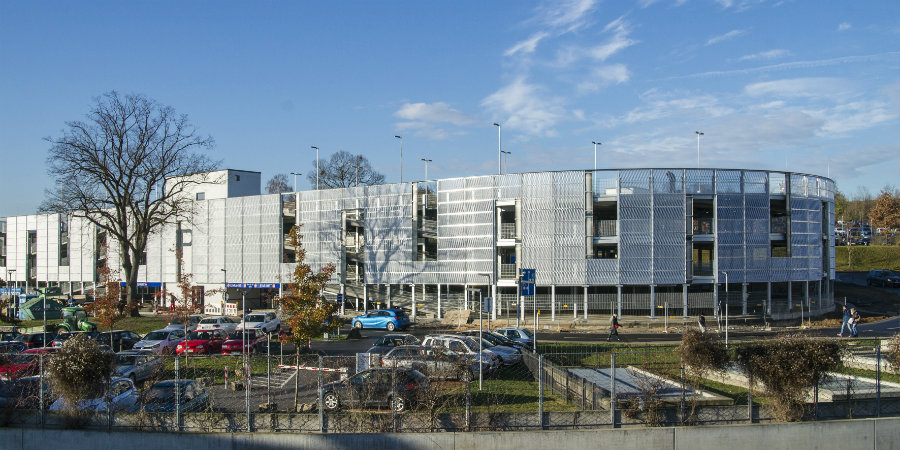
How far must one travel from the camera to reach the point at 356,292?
5541 centimetres

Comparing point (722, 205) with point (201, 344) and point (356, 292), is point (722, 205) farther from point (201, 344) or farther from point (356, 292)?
point (201, 344)

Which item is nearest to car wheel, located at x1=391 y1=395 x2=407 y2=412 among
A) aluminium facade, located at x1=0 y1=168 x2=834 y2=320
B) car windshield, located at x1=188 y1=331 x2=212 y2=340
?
car windshield, located at x1=188 y1=331 x2=212 y2=340

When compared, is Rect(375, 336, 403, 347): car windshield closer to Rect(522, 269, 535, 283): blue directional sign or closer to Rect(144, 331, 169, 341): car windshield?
Rect(522, 269, 535, 283): blue directional sign

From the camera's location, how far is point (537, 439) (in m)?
14.5

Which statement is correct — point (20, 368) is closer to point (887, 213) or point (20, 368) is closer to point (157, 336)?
point (157, 336)

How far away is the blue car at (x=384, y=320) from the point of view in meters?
44.8

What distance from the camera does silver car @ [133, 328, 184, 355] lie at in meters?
32.0

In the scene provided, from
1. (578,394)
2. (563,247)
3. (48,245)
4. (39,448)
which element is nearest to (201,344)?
(39,448)

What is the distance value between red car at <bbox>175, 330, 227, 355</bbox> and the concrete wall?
52.5ft

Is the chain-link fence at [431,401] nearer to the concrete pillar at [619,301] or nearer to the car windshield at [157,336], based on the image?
the car windshield at [157,336]

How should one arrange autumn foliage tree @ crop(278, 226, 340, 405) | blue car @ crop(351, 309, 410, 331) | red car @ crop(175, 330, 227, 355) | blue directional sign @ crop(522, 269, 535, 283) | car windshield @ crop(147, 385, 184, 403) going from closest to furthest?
car windshield @ crop(147, 385, 184, 403) < autumn foliage tree @ crop(278, 226, 340, 405) < blue directional sign @ crop(522, 269, 535, 283) < red car @ crop(175, 330, 227, 355) < blue car @ crop(351, 309, 410, 331)

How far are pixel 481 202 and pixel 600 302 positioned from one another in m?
11.3

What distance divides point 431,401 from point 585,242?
32312 mm

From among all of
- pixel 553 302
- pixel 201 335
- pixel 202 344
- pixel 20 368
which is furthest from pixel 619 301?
pixel 20 368
